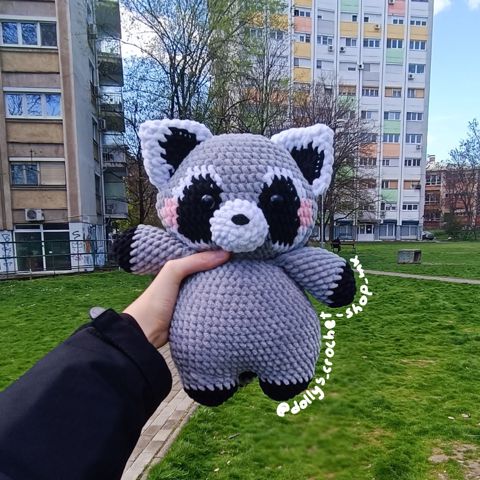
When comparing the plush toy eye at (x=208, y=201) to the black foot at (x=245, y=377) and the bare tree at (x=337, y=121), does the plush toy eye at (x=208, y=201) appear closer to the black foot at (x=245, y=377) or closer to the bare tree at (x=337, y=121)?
the black foot at (x=245, y=377)

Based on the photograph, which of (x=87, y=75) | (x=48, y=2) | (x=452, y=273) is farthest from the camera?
(x=87, y=75)

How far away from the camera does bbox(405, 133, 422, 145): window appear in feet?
139

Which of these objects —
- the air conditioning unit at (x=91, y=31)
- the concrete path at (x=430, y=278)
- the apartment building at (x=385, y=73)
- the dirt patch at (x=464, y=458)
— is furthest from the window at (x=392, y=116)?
the dirt patch at (x=464, y=458)

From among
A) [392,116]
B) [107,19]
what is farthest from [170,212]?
[392,116]

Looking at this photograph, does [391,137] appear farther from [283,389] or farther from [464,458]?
[283,389]

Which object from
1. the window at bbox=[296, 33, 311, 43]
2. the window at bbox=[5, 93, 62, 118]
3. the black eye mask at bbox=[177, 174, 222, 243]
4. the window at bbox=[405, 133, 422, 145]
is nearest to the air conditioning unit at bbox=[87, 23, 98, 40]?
the window at bbox=[5, 93, 62, 118]

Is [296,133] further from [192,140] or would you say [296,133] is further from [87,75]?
[87,75]

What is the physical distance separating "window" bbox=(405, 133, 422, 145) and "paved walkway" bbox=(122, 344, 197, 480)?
44510 millimetres

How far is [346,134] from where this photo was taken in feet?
58.3

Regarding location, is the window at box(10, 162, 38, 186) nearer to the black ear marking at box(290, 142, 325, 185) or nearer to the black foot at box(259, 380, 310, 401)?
the black ear marking at box(290, 142, 325, 185)

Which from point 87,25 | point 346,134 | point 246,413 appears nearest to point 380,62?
point 346,134

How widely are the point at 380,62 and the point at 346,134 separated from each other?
95.6ft

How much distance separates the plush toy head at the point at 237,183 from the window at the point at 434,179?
2334 inches

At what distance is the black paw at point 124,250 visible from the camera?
1.28 meters
